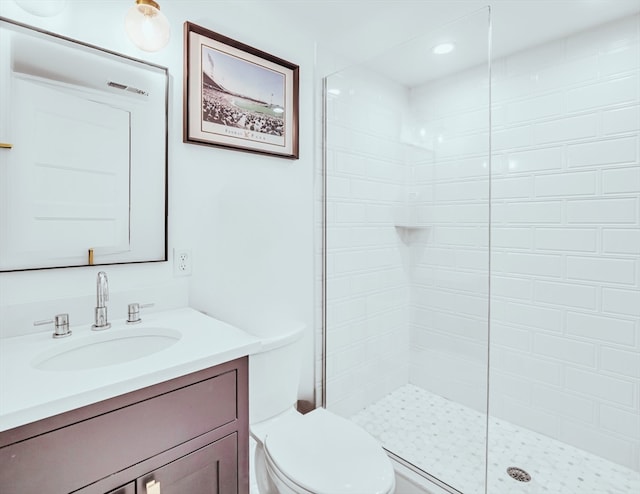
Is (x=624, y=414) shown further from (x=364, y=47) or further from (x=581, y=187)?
(x=364, y=47)

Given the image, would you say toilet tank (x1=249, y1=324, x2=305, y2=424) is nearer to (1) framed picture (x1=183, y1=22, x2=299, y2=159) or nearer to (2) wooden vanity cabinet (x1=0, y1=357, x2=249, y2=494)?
(2) wooden vanity cabinet (x1=0, y1=357, x2=249, y2=494)

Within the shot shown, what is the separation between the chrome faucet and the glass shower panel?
112cm

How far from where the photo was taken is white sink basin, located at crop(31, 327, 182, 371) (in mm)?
1030

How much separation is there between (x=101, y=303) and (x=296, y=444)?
0.81 m

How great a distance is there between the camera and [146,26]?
1.24 metres

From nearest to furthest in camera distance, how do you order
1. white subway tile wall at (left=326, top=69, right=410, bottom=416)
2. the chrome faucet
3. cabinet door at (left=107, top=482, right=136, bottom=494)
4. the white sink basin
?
1. cabinet door at (left=107, top=482, right=136, bottom=494)
2. the white sink basin
3. the chrome faucet
4. white subway tile wall at (left=326, top=69, right=410, bottom=416)

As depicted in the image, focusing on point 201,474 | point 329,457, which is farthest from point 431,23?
point 201,474

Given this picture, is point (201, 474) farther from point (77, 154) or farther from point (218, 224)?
point (77, 154)

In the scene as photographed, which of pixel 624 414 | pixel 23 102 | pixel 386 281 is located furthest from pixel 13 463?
pixel 624 414

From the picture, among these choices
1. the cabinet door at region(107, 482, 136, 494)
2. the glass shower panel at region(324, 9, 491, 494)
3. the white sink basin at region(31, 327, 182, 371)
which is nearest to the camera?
the cabinet door at region(107, 482, 136, 494)

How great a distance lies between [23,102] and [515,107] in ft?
7.46

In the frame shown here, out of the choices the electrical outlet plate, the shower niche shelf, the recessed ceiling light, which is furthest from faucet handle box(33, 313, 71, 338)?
the recessed ceiling light

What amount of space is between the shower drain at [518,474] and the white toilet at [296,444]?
873mm

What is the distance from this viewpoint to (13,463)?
0.71 metres
